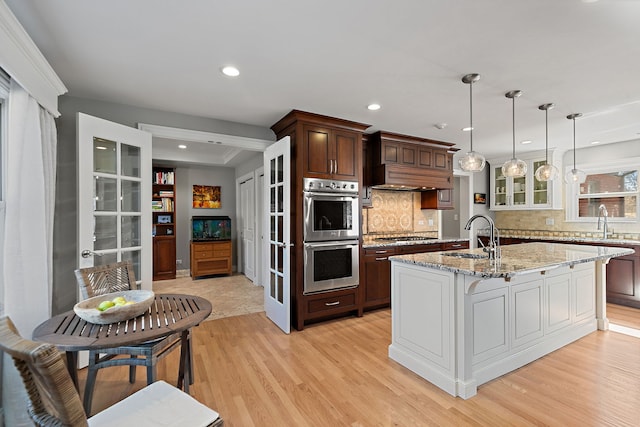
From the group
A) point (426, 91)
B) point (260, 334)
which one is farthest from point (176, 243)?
point (426, 91)

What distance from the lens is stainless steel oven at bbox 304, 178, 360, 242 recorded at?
3400mm

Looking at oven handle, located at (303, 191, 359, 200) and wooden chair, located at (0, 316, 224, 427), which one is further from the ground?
oven handle, located at (303, 191, 359, 200)

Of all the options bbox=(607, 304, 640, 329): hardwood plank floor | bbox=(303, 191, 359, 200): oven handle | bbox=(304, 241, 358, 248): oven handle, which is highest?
bbox=(303, 191, 359, 200): oven handle

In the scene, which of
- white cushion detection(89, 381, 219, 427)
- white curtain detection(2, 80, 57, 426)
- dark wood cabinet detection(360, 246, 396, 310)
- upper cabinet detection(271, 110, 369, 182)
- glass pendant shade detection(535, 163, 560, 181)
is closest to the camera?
white cushion detection(89, 381, 219, 427)

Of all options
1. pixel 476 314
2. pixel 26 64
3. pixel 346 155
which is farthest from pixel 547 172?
pixel 26 64

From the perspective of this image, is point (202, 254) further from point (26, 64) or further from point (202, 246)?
point (26, 64)

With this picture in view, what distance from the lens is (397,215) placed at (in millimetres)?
4980

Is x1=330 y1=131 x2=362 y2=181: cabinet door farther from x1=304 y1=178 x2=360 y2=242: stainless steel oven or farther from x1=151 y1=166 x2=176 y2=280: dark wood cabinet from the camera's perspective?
x1=151 y1=166 x2=176 y2=280: dark wood cabinet

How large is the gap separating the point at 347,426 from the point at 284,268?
172 cm

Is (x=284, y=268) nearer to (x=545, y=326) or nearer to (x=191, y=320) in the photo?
(x=191, y=320)

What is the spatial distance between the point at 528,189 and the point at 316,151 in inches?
175

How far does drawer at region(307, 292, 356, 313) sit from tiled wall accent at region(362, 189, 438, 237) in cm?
126

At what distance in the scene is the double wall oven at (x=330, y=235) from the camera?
340cm

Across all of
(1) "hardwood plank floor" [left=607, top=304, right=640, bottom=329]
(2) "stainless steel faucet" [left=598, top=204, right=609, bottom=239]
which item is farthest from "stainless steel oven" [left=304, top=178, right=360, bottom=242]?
(2) "stainless steel faucet" [left=598, top=204, right=609, bottom=239]
